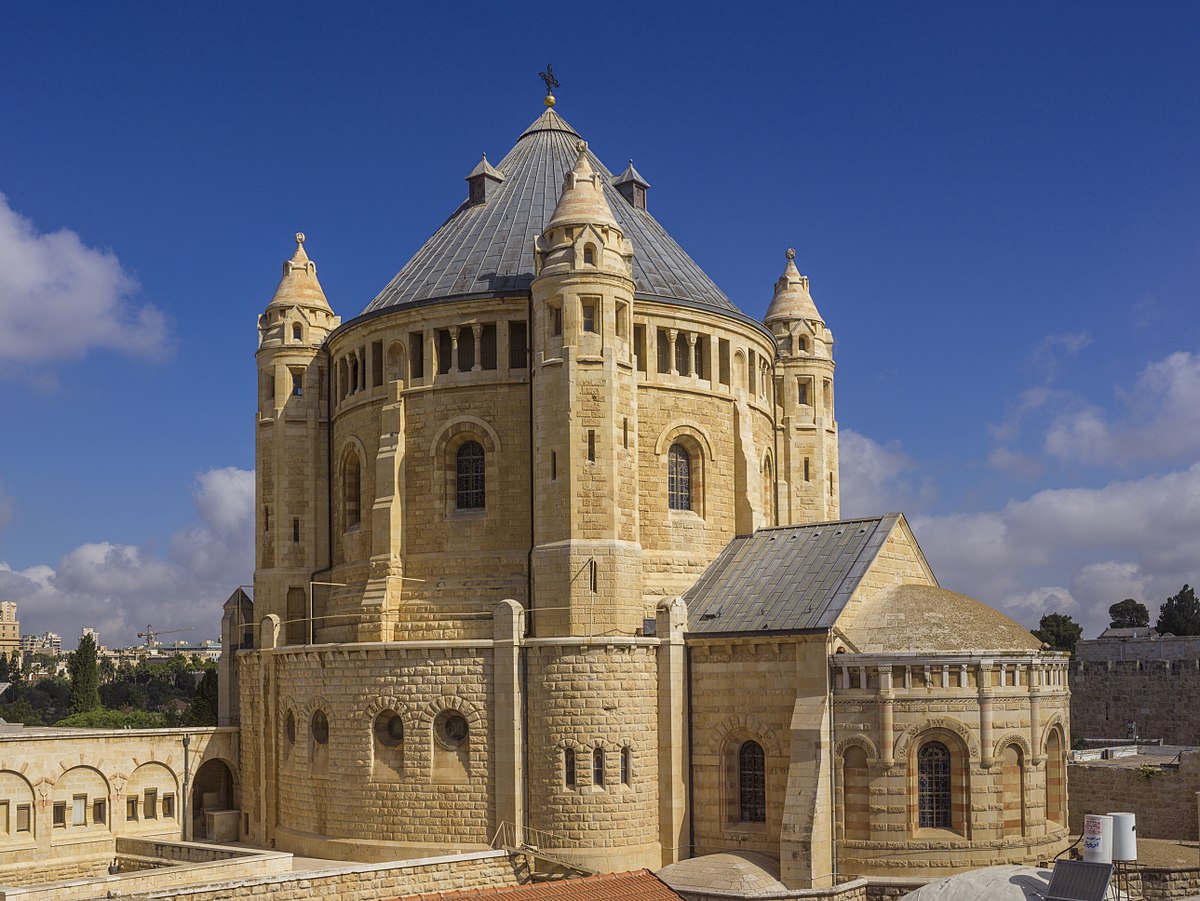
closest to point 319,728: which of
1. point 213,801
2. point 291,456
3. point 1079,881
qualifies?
point 213,801

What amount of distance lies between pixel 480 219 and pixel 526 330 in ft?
21.3

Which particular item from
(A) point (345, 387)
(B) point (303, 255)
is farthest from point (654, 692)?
(B) point (303, 255)

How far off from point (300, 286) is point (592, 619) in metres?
19.7

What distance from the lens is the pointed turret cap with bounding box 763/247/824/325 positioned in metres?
52.4

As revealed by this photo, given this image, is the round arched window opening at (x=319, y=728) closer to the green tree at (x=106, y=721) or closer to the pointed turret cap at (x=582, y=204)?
the pointed turret cap at (x=582, y=204)

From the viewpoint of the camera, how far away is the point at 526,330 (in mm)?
42062

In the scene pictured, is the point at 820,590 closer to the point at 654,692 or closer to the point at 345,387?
the point at 654,692

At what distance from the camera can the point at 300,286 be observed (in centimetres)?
4975

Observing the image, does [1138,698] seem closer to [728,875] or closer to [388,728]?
[728,875]

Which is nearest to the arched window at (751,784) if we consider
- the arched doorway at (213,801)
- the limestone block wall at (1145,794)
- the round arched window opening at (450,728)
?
the round arched window opening at (450,728)

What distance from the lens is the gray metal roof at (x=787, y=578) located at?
3647 cm

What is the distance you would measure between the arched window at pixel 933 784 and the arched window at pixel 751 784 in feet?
13.8

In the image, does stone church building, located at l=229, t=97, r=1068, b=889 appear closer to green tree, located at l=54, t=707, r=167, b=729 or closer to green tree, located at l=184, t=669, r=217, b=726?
green tree, located at l=184, t=669, r=217, b=726

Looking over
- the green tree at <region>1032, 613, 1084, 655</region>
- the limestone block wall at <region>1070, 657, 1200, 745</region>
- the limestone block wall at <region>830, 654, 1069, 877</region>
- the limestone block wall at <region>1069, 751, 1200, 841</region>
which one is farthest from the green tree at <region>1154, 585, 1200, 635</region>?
the limestone block wall at <region>830, 654, 1069, 877</region>
